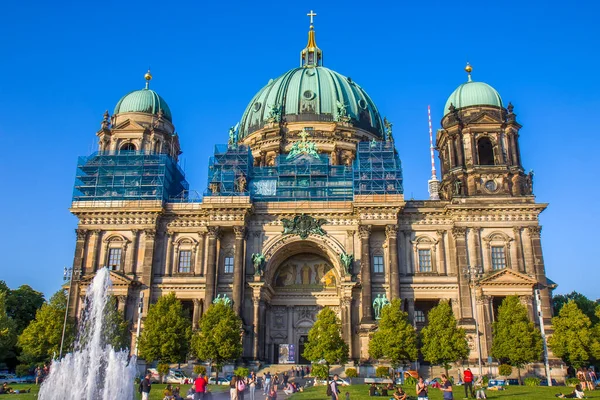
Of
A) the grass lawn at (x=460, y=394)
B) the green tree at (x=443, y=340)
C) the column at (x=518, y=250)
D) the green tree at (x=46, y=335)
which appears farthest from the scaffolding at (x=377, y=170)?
the green tree at (x=46, y=335)

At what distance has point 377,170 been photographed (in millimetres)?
55531

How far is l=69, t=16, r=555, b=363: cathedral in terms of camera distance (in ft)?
167

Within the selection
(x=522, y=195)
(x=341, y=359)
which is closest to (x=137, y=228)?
(x=341, y=359)

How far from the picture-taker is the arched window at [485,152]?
58.5 m

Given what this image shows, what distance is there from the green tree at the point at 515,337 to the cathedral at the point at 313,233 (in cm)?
223

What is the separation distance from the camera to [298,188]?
56594 mm

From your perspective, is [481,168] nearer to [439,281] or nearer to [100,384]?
[439,281]

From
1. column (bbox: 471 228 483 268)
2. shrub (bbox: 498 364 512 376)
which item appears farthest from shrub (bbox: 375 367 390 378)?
column (bbox: 471 228 483 268)

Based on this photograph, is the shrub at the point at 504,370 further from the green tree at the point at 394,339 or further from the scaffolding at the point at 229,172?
the scaffolding at the point at 229,172

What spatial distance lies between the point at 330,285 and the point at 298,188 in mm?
10012

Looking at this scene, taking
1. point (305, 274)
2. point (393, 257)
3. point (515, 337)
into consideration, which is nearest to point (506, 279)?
point (515, 337)

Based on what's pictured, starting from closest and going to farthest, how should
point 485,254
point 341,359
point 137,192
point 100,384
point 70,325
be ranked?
1. point 100,384
2. point 341,359
3. point 70,325
4. point 485,254
5. point 137,192

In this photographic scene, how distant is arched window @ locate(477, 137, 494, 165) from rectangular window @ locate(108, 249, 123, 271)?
120ft

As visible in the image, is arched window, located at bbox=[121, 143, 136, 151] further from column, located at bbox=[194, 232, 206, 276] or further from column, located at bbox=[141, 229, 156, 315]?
column, located at bbox=[194, 232, 206, 276]
